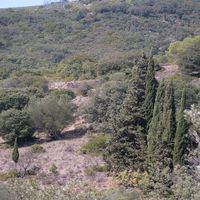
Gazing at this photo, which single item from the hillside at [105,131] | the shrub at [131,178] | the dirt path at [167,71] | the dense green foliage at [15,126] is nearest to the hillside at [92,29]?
the hillside at [105,131]

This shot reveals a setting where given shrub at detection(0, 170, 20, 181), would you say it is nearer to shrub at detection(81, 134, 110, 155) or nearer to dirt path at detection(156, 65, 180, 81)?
shrub at detection(81, 134, 110, 155)

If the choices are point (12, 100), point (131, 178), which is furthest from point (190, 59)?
point (131, 178)

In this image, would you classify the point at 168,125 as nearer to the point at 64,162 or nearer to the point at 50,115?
the point at 64,162

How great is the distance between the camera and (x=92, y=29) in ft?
374

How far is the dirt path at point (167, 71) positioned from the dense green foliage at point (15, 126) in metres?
18.2

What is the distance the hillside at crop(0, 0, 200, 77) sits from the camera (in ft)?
329

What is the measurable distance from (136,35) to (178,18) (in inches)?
725

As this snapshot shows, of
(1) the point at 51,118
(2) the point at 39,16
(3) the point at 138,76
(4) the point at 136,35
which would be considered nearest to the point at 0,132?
(1) the point at 51,118

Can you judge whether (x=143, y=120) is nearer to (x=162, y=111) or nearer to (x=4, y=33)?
(x=162, y=111)

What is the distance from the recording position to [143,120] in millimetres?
34531

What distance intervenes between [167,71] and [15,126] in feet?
75.1

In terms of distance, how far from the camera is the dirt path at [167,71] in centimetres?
5841

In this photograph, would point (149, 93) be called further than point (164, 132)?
Yes

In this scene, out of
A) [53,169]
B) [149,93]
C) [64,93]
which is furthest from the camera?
[64,93]
